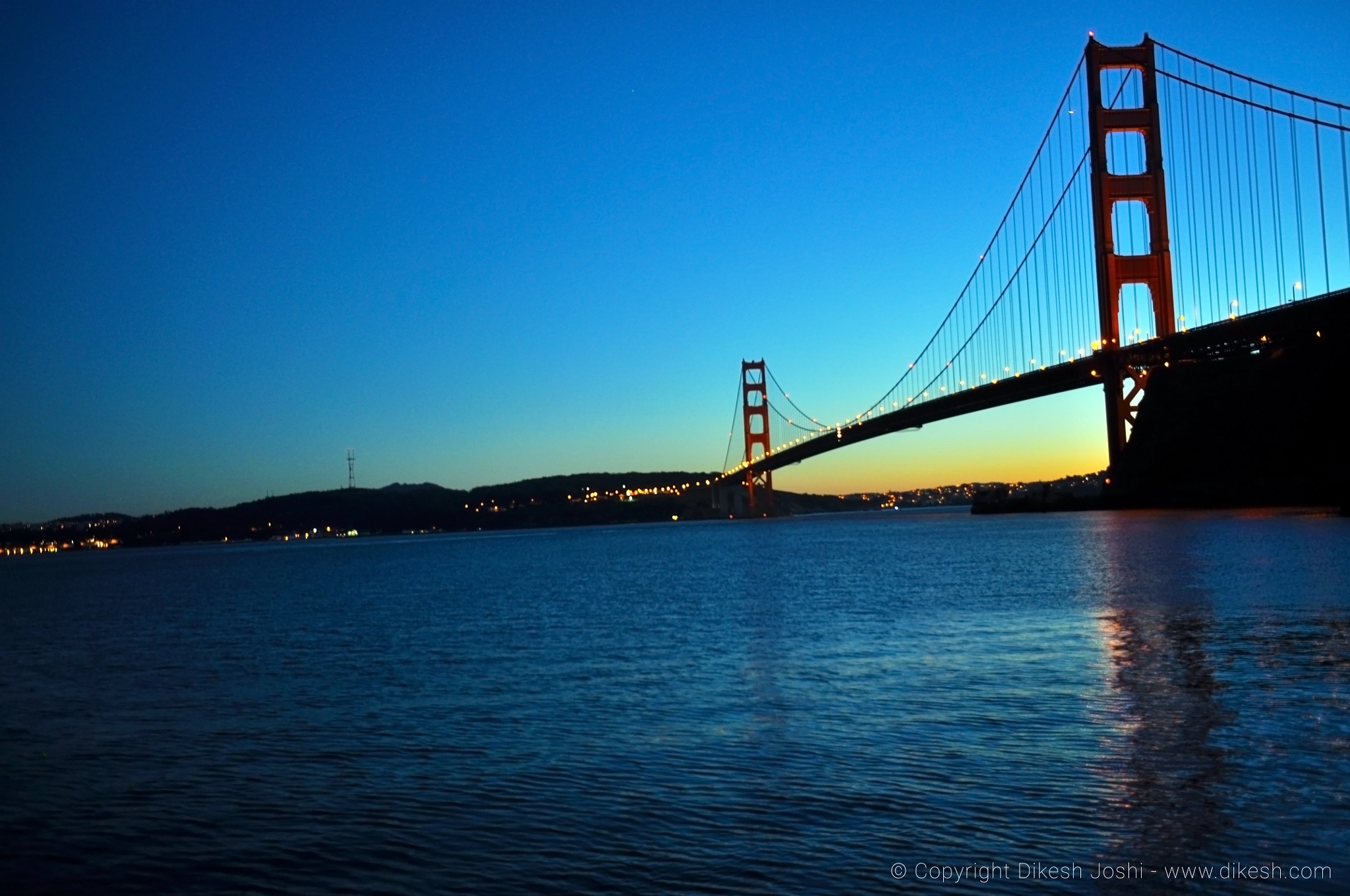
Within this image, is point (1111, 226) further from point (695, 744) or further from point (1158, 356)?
point (695, 744)

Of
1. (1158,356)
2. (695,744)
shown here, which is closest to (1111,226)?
(1158,356)

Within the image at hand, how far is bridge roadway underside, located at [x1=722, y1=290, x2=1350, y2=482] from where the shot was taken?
141 feet

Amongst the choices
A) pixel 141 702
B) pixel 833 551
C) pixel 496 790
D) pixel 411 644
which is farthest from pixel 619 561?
pixel 496 790

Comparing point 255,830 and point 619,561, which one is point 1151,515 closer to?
point 619,561

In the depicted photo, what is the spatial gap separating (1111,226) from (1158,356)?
7.10 metres

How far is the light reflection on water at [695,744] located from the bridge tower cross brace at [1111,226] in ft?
120

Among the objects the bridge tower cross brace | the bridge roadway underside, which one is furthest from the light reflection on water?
the bridge tower cross brace

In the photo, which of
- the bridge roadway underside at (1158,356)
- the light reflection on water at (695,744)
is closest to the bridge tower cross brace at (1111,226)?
the bridge roadway underside at (1158,356)

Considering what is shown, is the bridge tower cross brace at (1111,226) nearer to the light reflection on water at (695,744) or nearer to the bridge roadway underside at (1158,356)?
the bridge roadway underside at (1158,356)

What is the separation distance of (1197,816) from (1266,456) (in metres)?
51.3

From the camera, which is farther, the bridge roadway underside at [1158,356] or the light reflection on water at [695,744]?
the bridge roadway underside at [1158,356]

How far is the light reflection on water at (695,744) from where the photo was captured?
535 centimetres

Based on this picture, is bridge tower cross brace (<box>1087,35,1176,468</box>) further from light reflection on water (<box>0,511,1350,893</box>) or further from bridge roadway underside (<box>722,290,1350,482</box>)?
light reflection on water (<box>0,511,1350,893</box>)

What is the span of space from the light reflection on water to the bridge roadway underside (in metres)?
27.3
